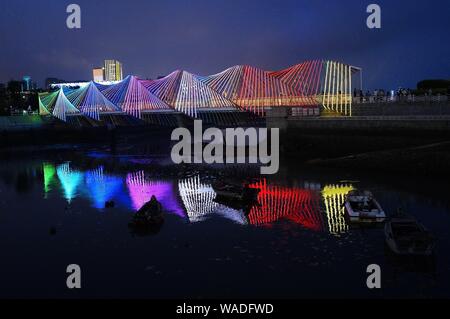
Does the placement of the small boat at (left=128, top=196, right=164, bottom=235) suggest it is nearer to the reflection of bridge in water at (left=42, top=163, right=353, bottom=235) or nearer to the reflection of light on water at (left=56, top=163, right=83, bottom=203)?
the reflection of bridge in water at (left=42, top=163, right=353, bottom=235)

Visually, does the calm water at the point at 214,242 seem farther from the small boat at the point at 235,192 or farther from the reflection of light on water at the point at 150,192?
the small boat at the point at 235,192

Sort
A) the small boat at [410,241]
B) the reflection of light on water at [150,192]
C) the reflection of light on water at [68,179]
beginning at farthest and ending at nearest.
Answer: the reflection of light on water at [68,179]
the reflection of light on water at [150,192]
the small boat at [410,241]

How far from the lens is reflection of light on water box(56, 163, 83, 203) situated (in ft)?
93.3

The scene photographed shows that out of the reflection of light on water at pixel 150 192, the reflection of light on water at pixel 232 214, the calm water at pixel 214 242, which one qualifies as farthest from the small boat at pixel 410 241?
the reflection of light on water at pixel 150 192

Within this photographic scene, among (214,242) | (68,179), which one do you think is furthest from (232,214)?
(68,179)

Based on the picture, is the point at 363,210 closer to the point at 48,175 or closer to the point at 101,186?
the point at 101,186

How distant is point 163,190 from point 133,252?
40.2ft

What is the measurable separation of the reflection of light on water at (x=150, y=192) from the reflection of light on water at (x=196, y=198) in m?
0.54

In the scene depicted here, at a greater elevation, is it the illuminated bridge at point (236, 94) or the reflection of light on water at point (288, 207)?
the illuminated bridge at point (236, 94)

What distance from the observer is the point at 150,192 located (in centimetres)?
2856

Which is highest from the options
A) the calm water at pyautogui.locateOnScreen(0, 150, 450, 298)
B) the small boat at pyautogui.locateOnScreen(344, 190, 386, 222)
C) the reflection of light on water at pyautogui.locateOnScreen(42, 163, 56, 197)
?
the reflection of light on water at pyautogui.locateOnScreen(42, 163, 56, 197)

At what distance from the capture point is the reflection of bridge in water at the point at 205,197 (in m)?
21.2

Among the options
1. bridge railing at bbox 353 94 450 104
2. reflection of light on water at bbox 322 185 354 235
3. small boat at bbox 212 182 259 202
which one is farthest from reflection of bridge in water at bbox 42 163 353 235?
bridge railing at bbox 353 94 450 104
